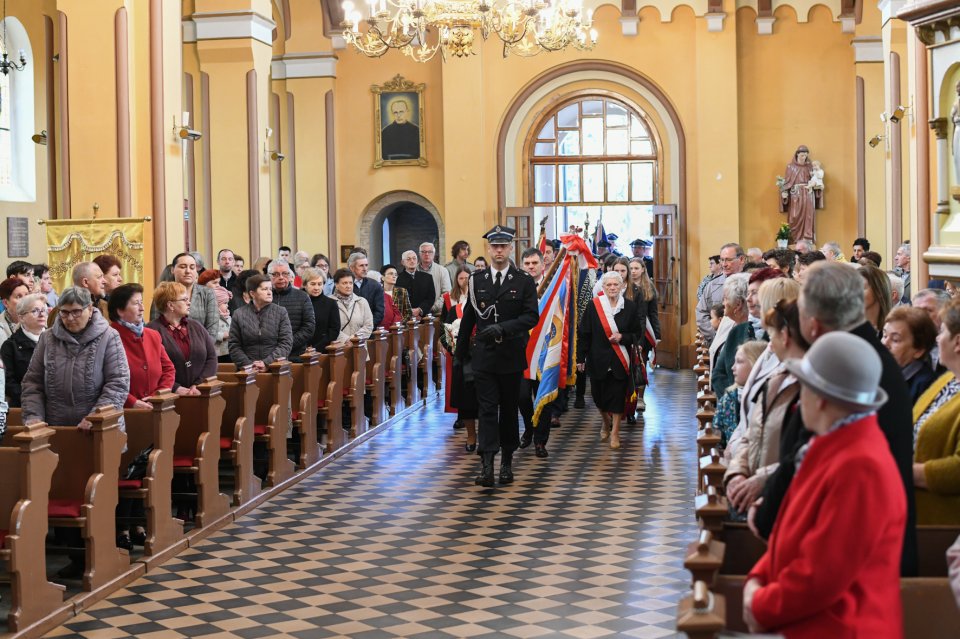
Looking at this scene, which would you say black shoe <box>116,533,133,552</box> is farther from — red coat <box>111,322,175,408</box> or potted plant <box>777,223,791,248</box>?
potted plant <box>777,223,791,248</box>

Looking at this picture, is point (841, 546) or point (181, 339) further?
point (181, 339)

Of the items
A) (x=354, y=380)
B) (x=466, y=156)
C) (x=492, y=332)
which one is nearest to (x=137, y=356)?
(x=492, y=332)

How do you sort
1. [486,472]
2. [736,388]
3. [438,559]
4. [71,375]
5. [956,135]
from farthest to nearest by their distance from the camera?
[486,472] < [438,559] < [71,375] < [956,135] < [736,388]

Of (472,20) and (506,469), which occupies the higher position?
(472,20)

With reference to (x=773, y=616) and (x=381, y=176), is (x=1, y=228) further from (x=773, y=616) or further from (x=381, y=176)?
(x=773, y=616)

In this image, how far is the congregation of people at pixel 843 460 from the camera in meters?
2.59

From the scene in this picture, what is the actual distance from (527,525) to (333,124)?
12.8m

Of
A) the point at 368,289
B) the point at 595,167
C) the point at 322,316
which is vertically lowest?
the point at 322,316

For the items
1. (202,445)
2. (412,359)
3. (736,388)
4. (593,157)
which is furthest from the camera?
(593,157)

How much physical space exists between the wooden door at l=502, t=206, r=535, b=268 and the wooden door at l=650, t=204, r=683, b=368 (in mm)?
1906

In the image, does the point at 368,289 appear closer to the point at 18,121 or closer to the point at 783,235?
the point at 18,121

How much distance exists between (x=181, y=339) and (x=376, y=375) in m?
3.62

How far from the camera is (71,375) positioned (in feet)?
20.7

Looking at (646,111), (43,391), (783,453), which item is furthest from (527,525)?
(646,111)
